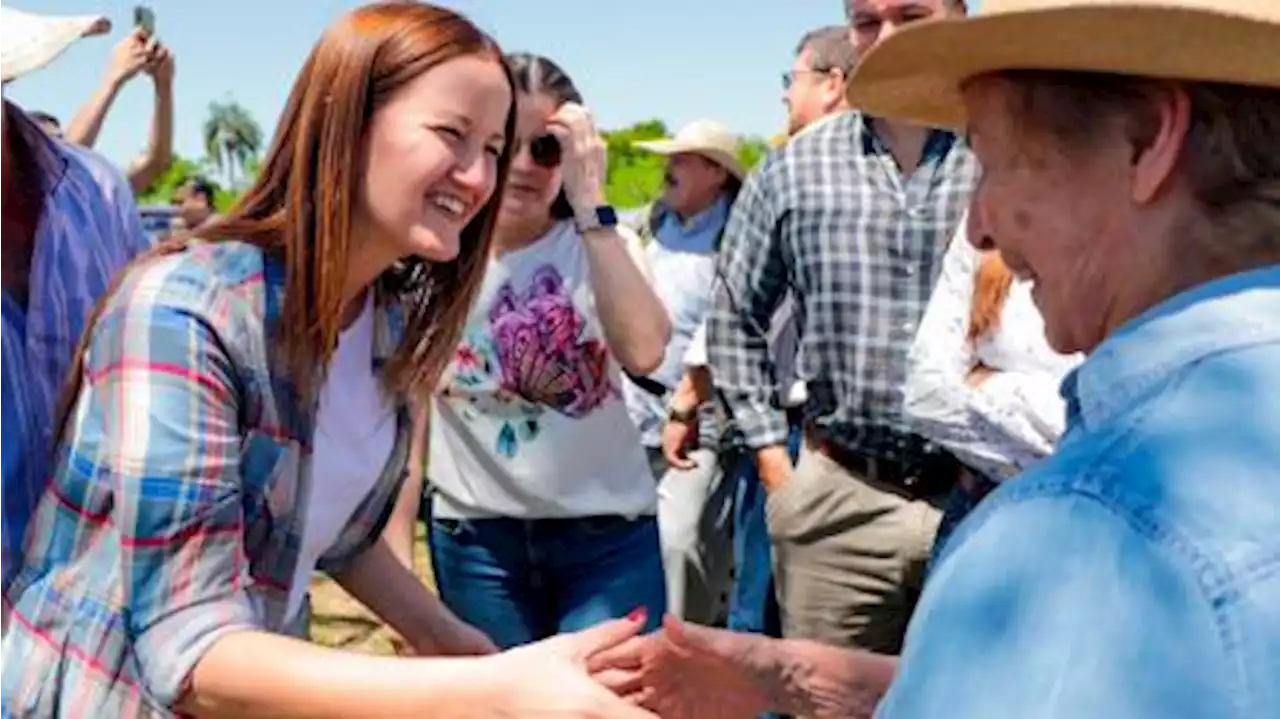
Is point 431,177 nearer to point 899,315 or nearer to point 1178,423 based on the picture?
point 1178,423

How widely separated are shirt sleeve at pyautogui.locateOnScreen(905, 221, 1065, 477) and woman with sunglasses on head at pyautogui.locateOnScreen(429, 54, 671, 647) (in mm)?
692

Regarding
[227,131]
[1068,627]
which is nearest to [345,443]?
[1068,627]

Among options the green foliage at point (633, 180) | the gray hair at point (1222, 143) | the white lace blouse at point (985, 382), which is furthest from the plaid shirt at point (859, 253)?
the green foliage at point (633, 180)

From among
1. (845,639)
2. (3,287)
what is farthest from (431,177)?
(845,639)

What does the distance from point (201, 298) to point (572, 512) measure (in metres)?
1.68

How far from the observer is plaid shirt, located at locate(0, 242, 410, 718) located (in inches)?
77.5

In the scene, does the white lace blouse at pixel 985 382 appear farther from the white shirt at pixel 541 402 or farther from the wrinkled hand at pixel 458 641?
the wrinkled hand at pixel 458 641

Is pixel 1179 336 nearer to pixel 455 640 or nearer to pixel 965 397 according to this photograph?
pixel 455 640

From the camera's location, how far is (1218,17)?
1189 mm

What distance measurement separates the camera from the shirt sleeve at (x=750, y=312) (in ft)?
12.9

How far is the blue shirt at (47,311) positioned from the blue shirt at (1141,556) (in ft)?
4.95

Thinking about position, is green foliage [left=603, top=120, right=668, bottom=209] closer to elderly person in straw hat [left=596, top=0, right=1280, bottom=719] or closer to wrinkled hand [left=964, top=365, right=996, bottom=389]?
wrinkled hand [left=964, top=365, right=996, bottom=389]

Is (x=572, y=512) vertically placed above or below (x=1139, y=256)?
below

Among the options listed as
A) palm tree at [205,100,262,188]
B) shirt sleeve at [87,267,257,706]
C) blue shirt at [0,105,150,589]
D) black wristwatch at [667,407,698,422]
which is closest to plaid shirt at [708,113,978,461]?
black wristwatch at [667,407,698,422]
